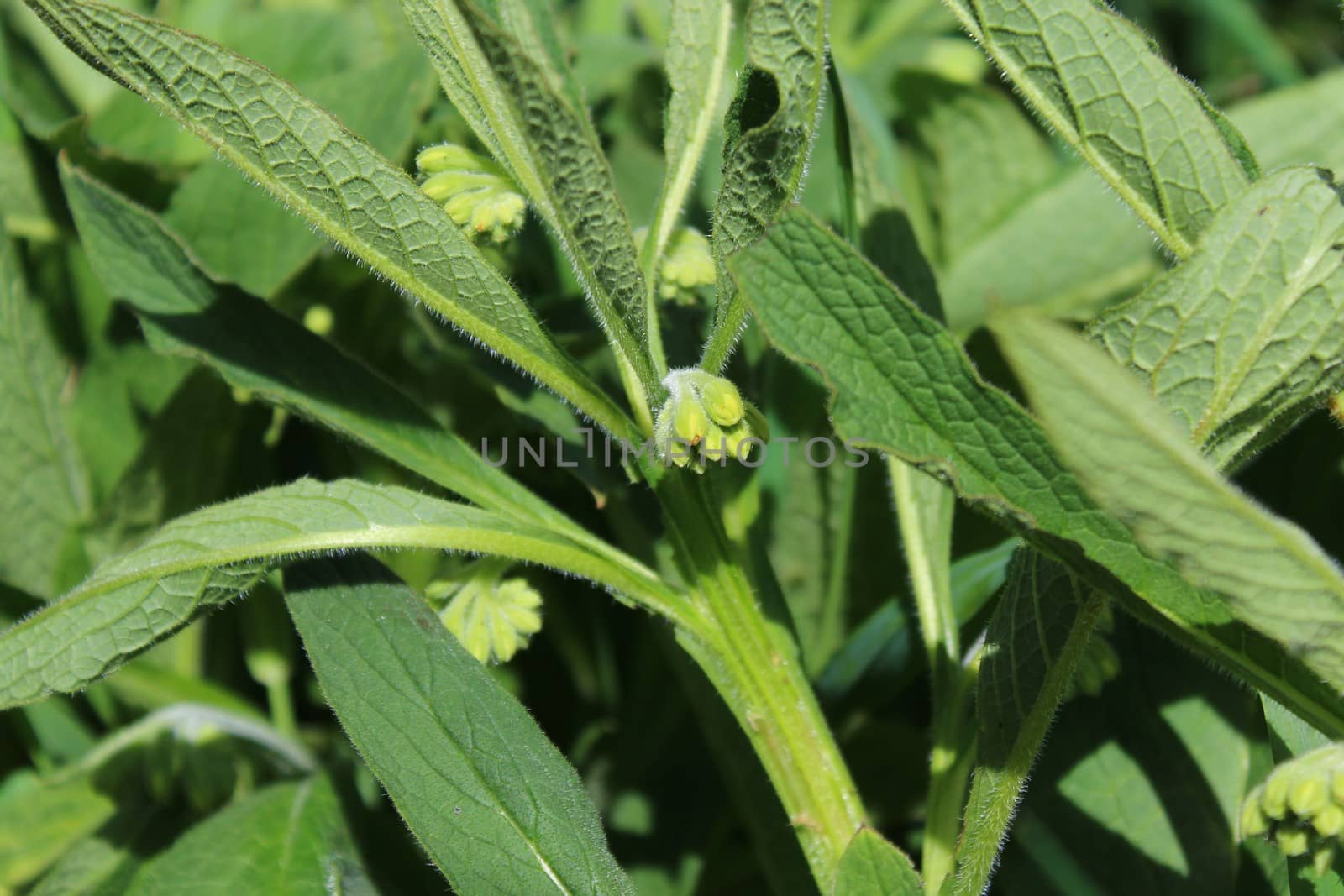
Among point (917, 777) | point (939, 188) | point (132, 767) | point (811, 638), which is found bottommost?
point (132, 767)

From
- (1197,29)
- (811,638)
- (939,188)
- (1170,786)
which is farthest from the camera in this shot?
(1197,29)

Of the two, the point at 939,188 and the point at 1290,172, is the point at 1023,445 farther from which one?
the point at 939,188

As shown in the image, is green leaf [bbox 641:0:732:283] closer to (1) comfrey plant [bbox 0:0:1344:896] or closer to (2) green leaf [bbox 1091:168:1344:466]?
(1) comfrey plant [bbox 0:0:1344:896]

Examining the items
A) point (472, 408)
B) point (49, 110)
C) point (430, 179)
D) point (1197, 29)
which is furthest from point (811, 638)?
point (1197, 29)

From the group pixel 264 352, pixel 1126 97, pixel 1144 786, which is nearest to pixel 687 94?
pixel 1126 97

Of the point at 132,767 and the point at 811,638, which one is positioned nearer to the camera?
the point at 132,767

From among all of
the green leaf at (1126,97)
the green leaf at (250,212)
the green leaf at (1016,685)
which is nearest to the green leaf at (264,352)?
the green leaf at (250,212)

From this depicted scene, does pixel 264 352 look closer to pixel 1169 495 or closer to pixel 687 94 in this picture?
pixel 687 94
